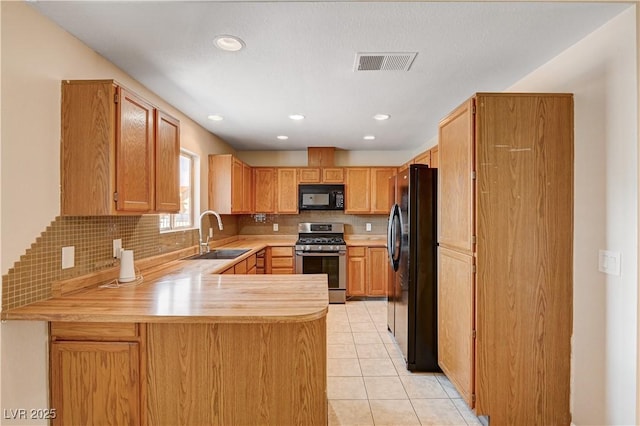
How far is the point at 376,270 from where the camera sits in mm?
4703

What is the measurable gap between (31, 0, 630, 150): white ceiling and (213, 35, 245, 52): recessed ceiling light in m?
0.05

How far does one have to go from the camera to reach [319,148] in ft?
16.4

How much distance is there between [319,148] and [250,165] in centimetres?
120

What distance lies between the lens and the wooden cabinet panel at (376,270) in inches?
185

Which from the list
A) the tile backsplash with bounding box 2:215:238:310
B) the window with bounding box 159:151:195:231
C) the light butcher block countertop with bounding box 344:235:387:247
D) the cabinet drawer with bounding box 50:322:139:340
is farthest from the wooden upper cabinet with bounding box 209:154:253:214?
the cabinet drawer with bounding box 50:322:139:340

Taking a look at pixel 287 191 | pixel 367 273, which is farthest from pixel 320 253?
pixel 287 191

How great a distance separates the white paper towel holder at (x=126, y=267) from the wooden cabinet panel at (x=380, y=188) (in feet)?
11.8

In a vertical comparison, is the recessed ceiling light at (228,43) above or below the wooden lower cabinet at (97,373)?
above

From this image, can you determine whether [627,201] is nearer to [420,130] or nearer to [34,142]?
[420,130]

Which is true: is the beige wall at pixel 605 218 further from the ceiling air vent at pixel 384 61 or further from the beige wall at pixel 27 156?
the beige wall at pixel 27 156

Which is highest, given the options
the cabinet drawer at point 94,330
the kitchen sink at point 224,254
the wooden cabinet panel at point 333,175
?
the wooden cabinet panel at point 333,175

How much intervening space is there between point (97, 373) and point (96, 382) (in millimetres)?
45

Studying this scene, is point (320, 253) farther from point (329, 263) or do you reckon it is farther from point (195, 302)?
point (195, 302)

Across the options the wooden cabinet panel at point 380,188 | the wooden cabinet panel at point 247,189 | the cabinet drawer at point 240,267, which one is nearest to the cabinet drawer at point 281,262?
the wooden cabinet panel at point 247,189
